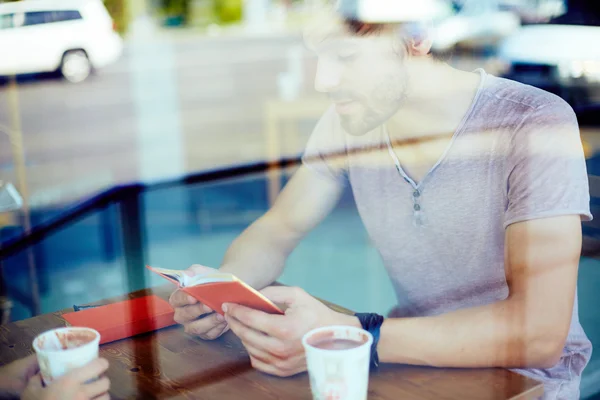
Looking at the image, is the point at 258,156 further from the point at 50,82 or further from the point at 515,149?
the point at 515,149

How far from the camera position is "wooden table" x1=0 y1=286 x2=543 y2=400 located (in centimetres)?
111

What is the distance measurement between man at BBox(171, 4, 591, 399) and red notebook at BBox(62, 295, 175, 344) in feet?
0.14

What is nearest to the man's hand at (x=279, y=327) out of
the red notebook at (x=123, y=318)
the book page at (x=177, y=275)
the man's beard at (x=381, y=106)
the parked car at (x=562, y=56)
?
the book page at (x=177, y=275)

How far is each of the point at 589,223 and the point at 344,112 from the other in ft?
1.84

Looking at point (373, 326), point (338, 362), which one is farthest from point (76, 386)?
point (373, 326)

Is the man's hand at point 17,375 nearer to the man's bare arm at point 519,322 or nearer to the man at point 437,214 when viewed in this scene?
the man at point 437,214

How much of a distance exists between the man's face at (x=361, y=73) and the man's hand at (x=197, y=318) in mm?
482

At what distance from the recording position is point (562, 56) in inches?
64.1

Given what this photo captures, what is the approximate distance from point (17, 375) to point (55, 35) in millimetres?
714

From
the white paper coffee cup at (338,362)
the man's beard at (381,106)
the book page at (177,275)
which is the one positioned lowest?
the white paper coffee cup at (338,362)

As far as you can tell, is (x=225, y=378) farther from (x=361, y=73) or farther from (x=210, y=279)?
(x=361, y=73)

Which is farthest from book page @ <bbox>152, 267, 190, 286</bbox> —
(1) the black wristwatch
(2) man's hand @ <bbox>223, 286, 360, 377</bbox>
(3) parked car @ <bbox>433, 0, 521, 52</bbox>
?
(3) parked car @ <bbox>433, 0, 521, 52</bbox>

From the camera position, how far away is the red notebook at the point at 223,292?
114 cm

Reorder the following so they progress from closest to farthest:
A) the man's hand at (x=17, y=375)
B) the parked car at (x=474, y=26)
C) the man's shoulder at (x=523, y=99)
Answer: the man's hand at (x=17, y=375)
the man's shoulder at (x=523, y=99)
the parked car at (x=474, y=26)
